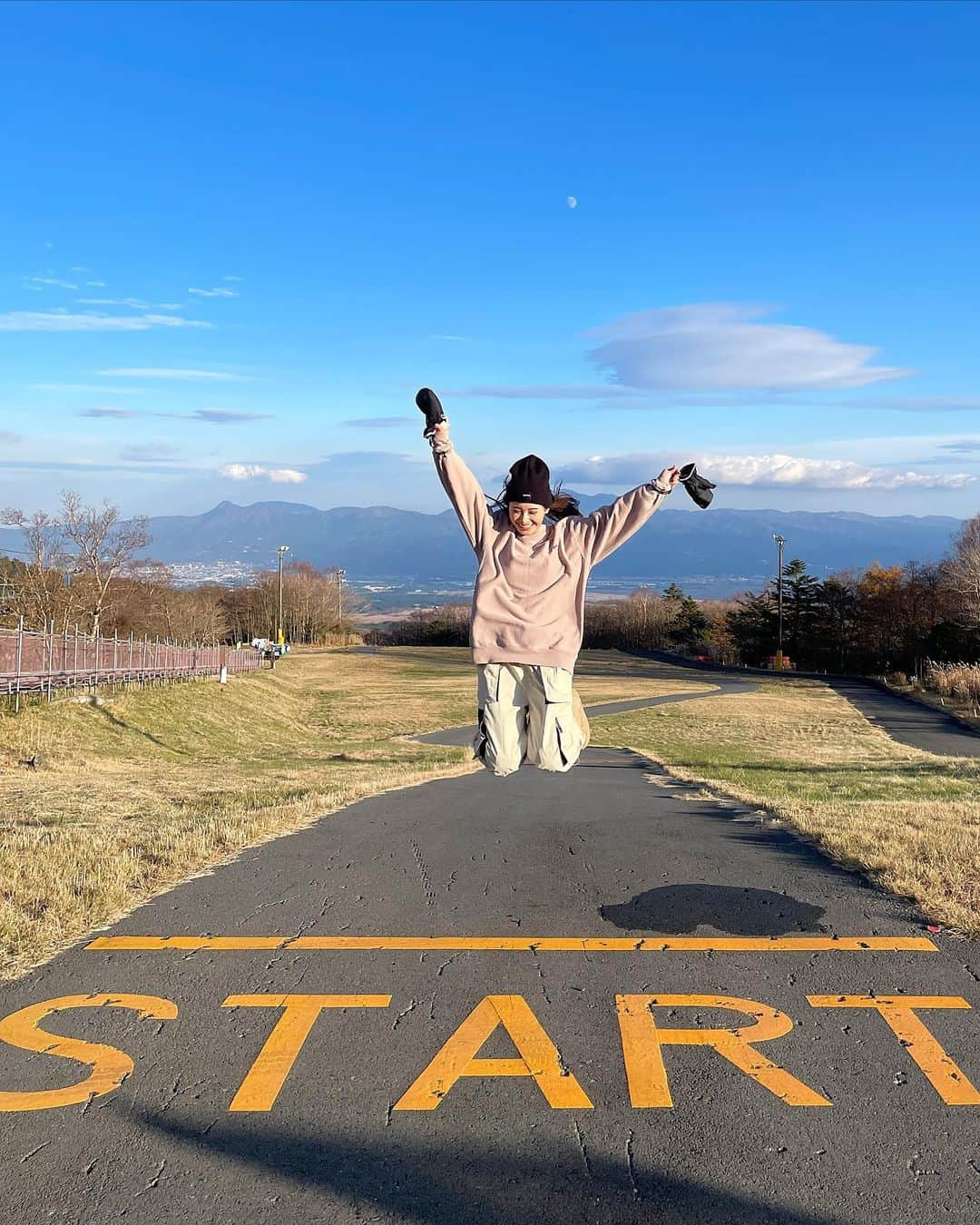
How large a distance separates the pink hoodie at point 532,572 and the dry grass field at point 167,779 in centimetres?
375

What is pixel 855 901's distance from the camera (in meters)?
8.39

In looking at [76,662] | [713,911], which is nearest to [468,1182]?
[713,911]

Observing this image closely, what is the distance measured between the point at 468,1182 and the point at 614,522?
140 inches

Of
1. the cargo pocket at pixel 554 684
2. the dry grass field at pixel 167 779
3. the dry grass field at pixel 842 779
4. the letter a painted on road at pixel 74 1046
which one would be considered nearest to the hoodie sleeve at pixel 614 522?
the cargo pocket at pixel 554 684

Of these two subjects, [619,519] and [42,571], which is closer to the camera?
[619,519]

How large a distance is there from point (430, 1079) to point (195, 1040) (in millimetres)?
1368

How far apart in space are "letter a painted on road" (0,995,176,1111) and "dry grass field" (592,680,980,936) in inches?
222

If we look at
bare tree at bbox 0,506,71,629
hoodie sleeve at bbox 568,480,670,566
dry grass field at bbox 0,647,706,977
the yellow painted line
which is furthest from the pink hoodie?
bare tree at bbox 0,506,71,629

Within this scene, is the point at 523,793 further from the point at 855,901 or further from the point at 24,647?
the point at 24,647

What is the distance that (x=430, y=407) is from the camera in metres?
5.91

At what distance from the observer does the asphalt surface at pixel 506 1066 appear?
421 centimetres

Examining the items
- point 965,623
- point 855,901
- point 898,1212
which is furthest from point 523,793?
point 965,623

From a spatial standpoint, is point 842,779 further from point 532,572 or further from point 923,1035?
point 532,572

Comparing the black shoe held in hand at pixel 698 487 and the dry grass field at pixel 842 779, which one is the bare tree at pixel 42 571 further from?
the black shoe held in hand at pixel 698 487
